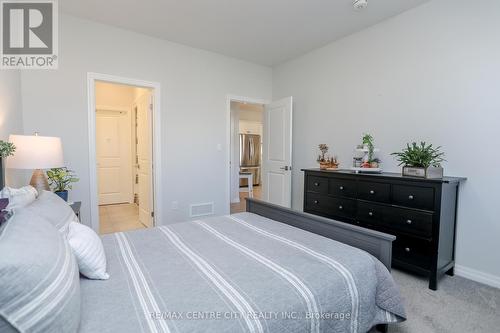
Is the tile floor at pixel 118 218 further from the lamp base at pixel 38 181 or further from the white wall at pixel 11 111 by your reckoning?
the lamp base at pixel 38 181

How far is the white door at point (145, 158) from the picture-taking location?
369cm

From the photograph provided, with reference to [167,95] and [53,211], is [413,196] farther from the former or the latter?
[167,95]

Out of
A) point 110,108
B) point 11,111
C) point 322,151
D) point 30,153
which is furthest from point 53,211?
point 110,108

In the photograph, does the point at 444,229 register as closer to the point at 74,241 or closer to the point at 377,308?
the point at 377,308

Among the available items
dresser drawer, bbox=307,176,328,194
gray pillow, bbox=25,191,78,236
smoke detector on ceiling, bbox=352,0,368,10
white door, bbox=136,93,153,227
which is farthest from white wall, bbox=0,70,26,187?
smoke detector on ceiling, bbox=352,0,368,10

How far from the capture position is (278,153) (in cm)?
419


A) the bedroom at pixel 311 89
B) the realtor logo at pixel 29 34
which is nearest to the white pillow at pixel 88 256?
the bedroom at pixel 311 89

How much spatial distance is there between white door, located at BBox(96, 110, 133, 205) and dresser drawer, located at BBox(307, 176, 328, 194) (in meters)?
4.16

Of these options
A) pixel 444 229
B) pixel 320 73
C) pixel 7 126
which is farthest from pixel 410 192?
pixel 7 126

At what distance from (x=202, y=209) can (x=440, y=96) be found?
10.8 feet

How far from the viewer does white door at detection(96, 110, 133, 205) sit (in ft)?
17.9

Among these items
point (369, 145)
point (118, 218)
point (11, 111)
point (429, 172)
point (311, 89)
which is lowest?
point (118, 218)

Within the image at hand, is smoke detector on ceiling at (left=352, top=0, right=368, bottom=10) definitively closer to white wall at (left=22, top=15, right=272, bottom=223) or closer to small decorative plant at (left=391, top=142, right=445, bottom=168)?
small decorative plant at (left=391, top=142, right=445, bottom=168)

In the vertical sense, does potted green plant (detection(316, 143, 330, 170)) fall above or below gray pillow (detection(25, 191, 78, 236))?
above
